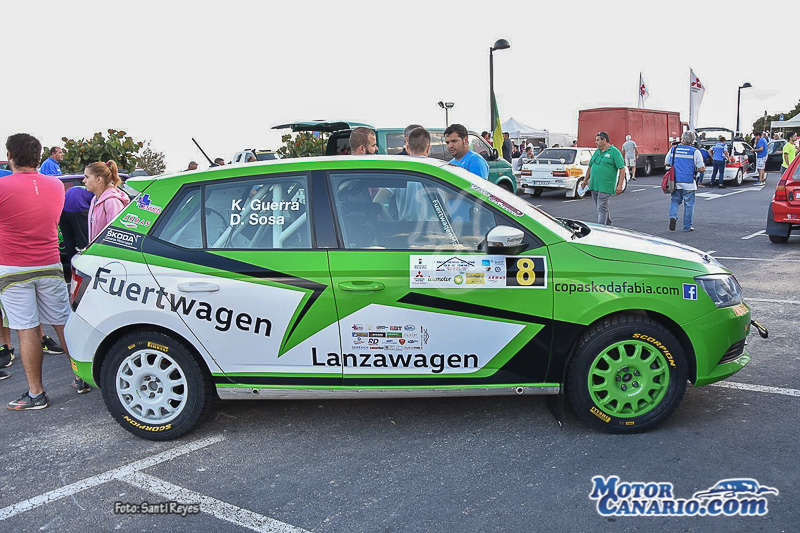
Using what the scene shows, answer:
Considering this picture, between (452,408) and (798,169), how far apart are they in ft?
29.7

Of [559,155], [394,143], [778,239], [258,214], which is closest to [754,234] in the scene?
[778,239]

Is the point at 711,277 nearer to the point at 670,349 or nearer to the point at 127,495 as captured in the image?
the point at 670,349

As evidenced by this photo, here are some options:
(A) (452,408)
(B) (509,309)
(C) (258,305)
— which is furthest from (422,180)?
(A) (452,408)

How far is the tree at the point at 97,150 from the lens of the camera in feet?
47.9

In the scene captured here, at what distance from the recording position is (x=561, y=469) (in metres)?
3.79

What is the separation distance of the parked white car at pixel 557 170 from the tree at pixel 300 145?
657 centimetres

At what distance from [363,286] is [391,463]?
39.9 inches

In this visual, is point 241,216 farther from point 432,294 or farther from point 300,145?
point 300,145

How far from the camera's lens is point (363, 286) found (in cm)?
405

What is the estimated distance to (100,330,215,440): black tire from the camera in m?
4.26

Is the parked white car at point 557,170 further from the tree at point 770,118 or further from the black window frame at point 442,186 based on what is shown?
the tree at point 770,118

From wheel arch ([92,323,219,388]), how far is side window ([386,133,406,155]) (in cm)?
1059

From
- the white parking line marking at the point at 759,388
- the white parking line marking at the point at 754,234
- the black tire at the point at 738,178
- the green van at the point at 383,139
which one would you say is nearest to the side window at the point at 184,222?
the white parking line marking at the point at 759,388

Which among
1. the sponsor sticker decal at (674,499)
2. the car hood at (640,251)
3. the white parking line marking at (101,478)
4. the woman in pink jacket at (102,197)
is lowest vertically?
the sponsor sticker decal at (674,499)
